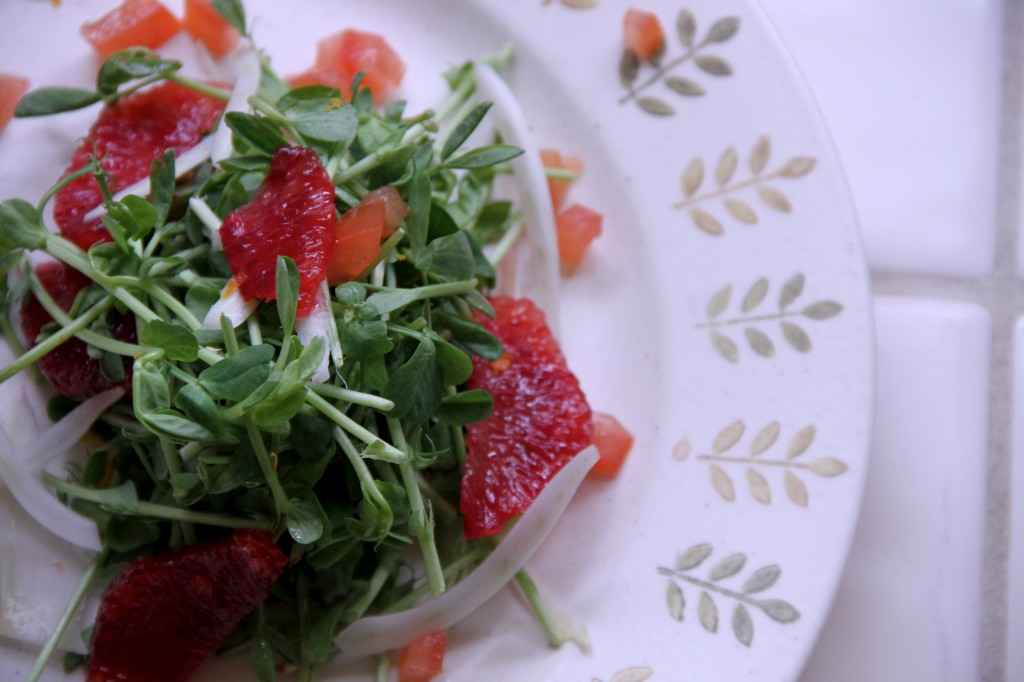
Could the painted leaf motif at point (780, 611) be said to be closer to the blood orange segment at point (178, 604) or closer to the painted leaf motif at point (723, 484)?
the painted leaf motif at point (723, 484)

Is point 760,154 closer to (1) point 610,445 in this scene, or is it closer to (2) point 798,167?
(2) point 798,167

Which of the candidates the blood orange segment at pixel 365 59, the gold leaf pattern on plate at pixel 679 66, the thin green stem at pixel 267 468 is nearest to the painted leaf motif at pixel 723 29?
the gold leaf pattern on plate at pixel 679 66

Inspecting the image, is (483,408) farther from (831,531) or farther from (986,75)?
(986,75)

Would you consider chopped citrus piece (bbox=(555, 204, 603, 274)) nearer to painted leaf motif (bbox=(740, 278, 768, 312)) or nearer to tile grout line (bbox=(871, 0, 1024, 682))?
painted leaf motif (bbox=(740, 278, 768, 312))

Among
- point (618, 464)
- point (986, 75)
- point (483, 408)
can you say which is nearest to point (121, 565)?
point (483, 408)

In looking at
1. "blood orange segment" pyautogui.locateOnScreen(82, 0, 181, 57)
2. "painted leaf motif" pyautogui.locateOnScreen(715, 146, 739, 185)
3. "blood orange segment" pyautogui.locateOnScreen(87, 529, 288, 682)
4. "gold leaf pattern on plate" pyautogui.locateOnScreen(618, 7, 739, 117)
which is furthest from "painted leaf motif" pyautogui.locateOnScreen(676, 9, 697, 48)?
"blood orange segment" pyautogui.locateOnScreen(87, 529, 288, 682)
